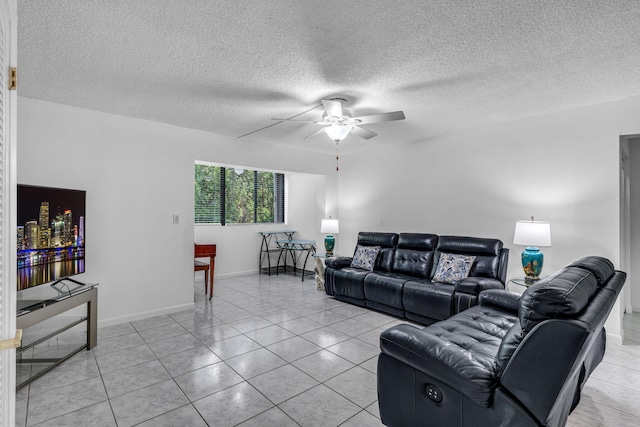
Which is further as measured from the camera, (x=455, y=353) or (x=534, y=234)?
(x=534, y=234)

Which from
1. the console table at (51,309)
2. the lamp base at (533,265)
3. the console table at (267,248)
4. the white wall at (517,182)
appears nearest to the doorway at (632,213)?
the white wall at (517,182)

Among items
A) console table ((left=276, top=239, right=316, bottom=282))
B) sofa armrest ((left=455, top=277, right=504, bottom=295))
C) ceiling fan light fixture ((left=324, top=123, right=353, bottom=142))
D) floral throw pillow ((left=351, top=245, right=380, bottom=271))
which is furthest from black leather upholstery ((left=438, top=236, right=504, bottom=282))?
console table ((left=276, top=239, right=316, bottom=282))

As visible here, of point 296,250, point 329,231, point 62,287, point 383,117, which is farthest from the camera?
point 296,250

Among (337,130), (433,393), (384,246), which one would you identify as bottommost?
(433,393)

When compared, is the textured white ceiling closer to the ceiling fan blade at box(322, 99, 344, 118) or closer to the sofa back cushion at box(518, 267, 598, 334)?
the ceiling fan blade at box(322, 99, 344, 118)

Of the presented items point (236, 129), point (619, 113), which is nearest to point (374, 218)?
point (236, 129)

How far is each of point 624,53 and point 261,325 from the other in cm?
407

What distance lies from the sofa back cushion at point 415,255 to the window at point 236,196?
354 cm

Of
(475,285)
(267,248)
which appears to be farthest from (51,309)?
(267,248)

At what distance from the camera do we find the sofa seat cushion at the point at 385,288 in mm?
3920

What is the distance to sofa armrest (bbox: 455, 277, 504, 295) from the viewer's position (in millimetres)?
3336

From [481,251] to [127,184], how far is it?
4.41 meters

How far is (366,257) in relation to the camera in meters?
4.84

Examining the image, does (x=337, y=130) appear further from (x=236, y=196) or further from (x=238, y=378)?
(x=236, y=196)
